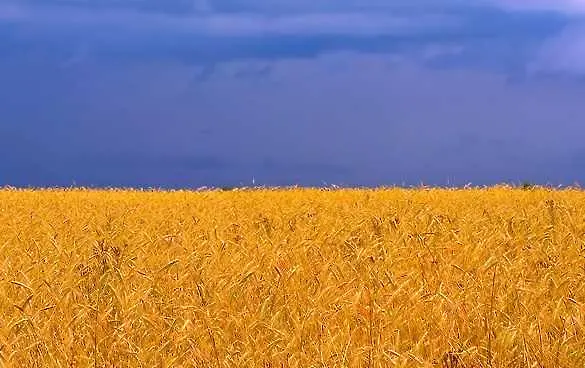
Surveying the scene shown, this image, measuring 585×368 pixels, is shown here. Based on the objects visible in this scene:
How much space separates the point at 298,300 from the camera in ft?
14.1

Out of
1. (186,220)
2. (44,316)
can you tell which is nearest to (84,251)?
(44,316)

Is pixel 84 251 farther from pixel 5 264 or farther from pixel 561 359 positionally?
pixel 561 359

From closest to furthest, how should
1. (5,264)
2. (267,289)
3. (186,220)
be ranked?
(267,289) → (5,264) → (186,220)

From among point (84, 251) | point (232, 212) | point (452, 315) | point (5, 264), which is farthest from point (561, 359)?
point (232, 212)

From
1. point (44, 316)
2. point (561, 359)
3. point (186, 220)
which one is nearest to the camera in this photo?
point (561, 359)

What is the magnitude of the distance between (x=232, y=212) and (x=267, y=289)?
215 inches

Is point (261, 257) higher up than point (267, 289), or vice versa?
point (261, 257)

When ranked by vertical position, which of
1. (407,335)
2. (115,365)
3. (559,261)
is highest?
(559,261)

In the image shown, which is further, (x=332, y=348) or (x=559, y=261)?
(x=559, y=261)

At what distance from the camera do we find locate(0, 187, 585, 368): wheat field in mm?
3156

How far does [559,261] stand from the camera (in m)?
5.30

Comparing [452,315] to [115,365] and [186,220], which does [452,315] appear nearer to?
[115,365]

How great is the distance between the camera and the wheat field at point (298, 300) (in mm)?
3156

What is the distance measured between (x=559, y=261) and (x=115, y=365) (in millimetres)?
3164
